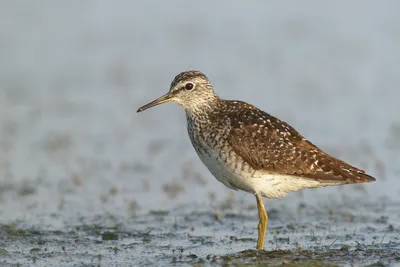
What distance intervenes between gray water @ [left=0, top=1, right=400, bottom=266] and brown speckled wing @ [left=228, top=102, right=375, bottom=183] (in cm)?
85

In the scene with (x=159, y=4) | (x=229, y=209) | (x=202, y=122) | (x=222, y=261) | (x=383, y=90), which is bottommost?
(x=222, y=261)

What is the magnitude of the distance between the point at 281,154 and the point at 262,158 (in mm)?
224

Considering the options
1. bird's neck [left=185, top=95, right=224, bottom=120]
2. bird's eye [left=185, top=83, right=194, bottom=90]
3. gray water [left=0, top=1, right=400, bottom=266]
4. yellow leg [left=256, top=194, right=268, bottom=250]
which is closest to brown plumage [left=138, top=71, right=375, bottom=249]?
yellow leg [left=256, top=194, right=268, bottom=250]

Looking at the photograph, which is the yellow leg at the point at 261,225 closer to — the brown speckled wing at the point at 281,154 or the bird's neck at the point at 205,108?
the brown speckled wing at the point at 281,154

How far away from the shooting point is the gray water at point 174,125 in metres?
11.1

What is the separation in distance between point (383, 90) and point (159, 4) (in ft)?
28.7

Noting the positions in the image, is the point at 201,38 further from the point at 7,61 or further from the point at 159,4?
the point at 7,61

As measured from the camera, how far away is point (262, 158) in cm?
1045

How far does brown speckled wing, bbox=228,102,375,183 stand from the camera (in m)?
10.4

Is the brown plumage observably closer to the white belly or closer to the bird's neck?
the white belly

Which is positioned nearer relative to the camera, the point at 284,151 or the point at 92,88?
the point at 284,151

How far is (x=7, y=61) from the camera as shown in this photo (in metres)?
20.3

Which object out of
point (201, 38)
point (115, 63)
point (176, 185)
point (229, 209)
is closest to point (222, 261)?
point (229, 209)

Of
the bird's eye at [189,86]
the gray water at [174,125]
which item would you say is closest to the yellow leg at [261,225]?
the gray water at [174,125]
